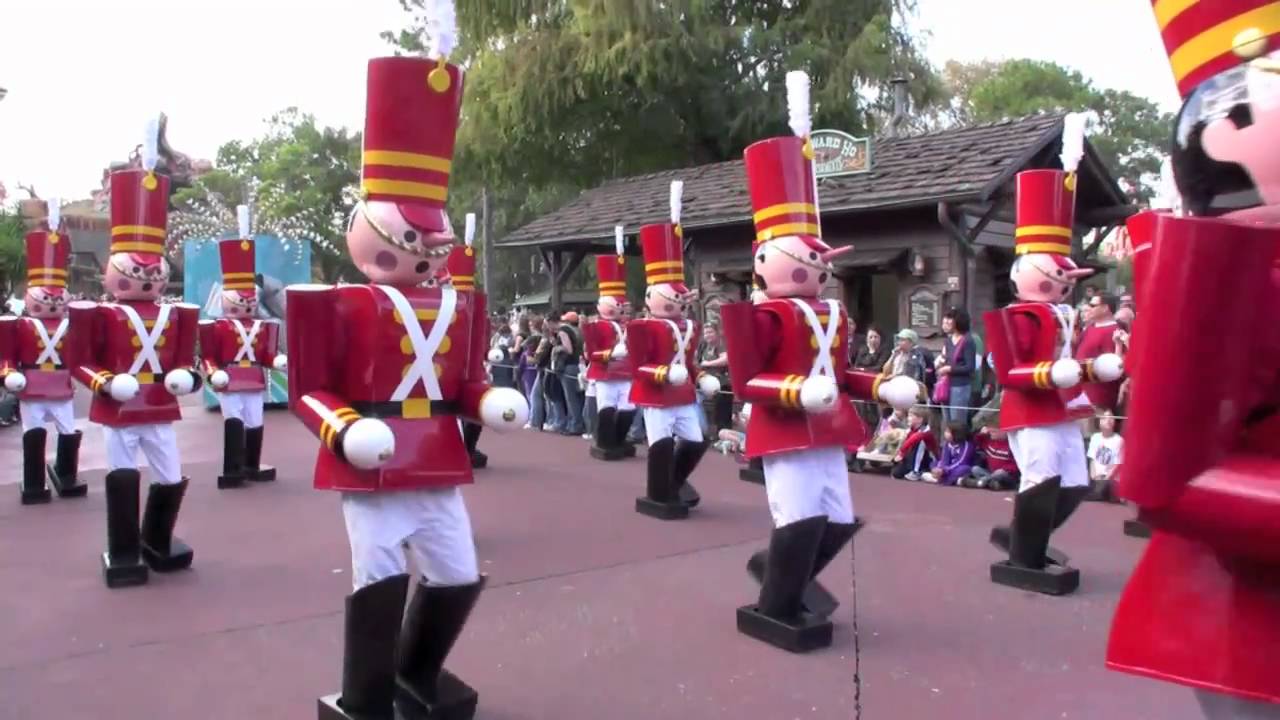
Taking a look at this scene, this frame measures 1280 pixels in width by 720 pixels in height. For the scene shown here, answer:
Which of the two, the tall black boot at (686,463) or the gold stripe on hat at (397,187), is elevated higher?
the gold stripe on hat at (397,187)

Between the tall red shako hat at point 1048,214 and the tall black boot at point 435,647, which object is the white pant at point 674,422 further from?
the tall black boot at point 435,647

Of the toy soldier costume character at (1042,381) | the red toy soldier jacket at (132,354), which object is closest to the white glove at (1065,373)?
the toy soldier costume character at (1042,381)

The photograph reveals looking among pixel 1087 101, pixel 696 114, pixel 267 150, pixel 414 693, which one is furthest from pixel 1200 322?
pixel 267 150

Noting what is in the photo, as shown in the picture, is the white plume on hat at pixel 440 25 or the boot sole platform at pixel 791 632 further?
the boot sole platform at pixel 791 632

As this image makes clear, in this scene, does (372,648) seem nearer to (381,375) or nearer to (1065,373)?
(381,375)

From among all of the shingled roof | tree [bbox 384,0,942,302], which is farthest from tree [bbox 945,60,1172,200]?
the shingled roof

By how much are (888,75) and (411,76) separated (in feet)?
46.9

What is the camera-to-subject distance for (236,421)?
859 centimetres

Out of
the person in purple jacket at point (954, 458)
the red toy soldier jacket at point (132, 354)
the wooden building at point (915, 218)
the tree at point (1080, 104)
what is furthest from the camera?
the tree at point (1080, 104)

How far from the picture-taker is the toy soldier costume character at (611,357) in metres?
8.84

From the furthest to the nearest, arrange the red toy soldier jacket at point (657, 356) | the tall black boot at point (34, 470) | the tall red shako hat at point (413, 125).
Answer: the tall black boot at point (34, 470)
the red toy soldier jacket at point (657, 356)
the tall red shako hat at point (413, 125)

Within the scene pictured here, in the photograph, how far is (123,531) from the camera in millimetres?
5238

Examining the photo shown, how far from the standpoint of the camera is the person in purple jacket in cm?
802

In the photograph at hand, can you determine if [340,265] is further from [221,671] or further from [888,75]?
[221,671]
